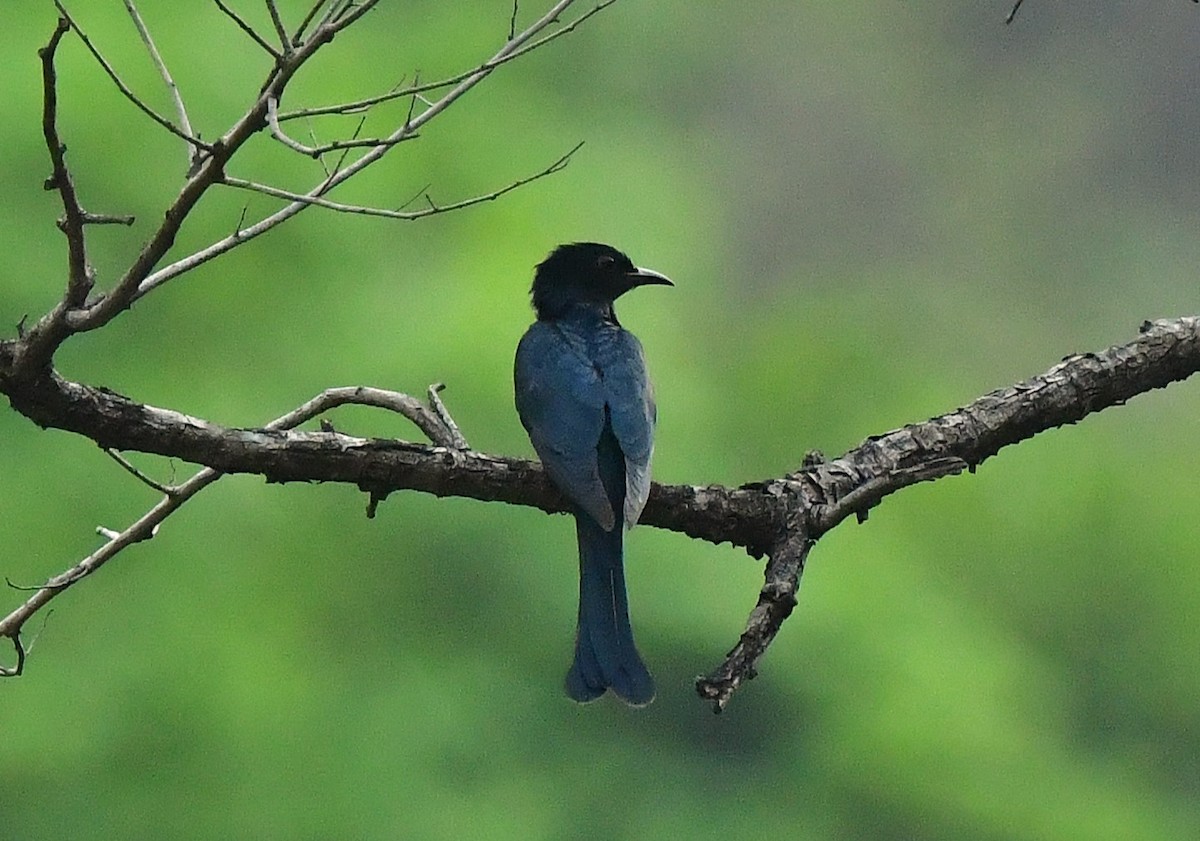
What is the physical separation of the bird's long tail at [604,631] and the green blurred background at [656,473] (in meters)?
1.57

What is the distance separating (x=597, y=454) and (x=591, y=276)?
73 cm

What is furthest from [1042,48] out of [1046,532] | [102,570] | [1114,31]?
[102,570]

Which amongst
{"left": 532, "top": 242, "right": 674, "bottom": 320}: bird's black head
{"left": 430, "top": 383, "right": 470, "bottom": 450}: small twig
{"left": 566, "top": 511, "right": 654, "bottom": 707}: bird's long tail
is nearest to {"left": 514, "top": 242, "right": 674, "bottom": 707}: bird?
{"left": 566, "top": 511, "right": 654, "bottom": 707}: bird's long tail

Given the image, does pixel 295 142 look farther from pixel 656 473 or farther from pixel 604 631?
pixel 656 473

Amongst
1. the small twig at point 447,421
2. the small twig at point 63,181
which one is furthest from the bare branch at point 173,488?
the small twig at point 63,181

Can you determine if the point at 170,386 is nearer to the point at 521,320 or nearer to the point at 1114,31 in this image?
the point at 521,320

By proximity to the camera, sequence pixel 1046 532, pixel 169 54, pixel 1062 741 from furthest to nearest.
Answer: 1. pixel 169 54
2. pixel 1046 532
3. pixel 1062 741

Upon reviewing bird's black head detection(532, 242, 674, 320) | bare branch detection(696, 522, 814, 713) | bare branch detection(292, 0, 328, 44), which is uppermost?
bird's black head detection(532, 242, 674, 320)

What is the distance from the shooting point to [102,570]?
3.87 m

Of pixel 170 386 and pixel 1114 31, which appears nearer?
pixel 170 386

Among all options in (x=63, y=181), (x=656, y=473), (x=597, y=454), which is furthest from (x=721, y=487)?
(x=656, y=473)

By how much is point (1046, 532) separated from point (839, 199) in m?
1.12

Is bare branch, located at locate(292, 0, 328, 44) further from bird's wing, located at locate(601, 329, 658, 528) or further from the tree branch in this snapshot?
Answer: bird's wing, located at locate(601, 329, 658, 528)

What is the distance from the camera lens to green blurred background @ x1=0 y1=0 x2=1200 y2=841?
373cm
